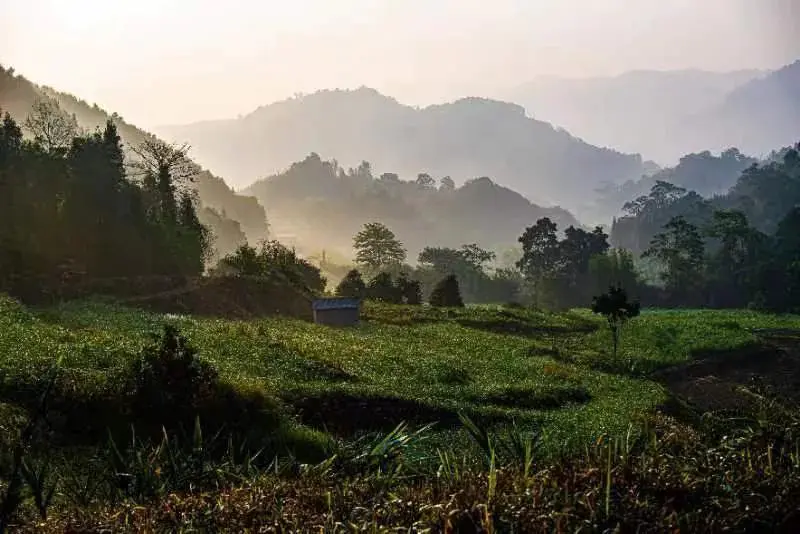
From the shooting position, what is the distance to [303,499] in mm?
5508

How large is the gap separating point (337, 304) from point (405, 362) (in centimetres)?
1311

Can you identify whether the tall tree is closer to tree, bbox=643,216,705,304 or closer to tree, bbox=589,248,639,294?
tree, bbox=589,248,639,294

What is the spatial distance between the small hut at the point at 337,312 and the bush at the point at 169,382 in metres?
21.6

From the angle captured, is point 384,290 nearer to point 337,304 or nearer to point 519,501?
point 337,304

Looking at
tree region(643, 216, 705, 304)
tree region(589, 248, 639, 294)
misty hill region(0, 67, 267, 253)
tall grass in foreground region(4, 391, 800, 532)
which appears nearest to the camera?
tall grass in foreground region(4, 391, 800, 532)

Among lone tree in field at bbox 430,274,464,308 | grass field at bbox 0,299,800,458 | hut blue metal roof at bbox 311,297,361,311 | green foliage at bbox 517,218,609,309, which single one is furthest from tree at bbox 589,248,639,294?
hut blue metal roof at bbox 311,297,361,311

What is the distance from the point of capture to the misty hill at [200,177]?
334 feet

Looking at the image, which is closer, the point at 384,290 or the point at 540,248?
the point at 384,290

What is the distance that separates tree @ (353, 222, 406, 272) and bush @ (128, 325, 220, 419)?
71247 mm

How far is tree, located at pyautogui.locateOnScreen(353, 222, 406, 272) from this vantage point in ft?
292

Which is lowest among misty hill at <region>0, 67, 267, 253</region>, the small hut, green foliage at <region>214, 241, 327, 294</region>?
the small hut

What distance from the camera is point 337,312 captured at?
3928 cm

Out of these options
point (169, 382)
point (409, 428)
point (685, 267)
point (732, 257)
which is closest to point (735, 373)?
point (409, 428)

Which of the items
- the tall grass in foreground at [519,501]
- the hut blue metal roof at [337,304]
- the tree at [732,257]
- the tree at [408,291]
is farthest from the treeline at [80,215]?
the tree at [732,257]
